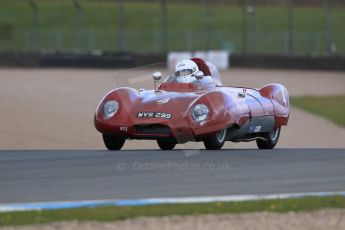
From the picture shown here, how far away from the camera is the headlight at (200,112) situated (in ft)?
43.3

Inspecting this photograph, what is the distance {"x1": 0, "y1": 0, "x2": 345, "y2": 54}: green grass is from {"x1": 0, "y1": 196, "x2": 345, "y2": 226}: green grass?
4259 centimetres

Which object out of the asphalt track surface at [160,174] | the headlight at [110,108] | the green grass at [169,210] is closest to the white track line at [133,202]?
the green grass at [169,210]

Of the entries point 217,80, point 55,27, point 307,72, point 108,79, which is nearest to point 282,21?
point 55,27

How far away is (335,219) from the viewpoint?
869cm

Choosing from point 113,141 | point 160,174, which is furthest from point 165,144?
point 160,174

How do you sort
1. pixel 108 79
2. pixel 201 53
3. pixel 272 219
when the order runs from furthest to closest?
1. pixel 201 53
2. pixel 108 79
3. pixel 272 219

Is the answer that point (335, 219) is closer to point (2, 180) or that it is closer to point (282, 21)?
point (2, 180)

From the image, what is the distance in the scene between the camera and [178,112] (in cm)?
1334

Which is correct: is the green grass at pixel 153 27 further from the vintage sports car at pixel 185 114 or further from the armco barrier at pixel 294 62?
the vintage sports car at pixel 185 114

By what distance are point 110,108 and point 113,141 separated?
1.80 feet

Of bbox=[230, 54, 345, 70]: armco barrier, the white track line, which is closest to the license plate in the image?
the white track line

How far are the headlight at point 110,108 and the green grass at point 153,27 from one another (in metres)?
37.9

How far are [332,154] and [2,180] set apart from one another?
429cm

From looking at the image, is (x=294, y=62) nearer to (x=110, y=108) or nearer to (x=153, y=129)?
(x=110, y=108)
